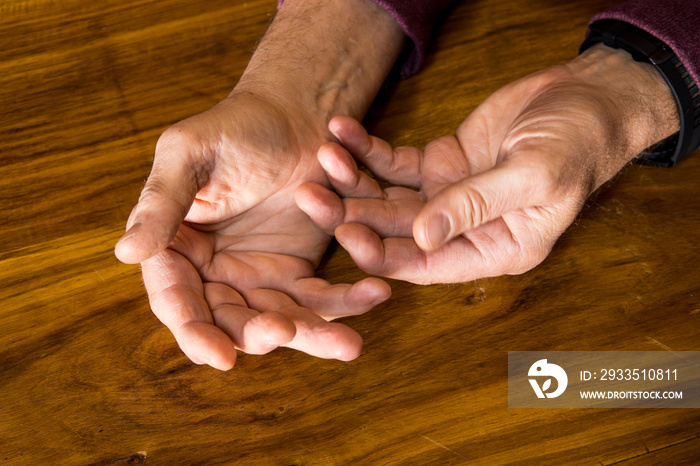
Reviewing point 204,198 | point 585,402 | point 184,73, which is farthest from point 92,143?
point 585,402

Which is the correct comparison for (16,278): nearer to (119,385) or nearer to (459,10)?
(119,385)

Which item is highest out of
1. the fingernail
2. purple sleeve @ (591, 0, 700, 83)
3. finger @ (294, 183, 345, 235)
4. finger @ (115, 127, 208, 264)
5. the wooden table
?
purple sleeve @ (591, 0, 700, 83)

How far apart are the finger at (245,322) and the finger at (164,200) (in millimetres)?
108

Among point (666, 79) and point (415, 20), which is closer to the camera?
point (666, 79)

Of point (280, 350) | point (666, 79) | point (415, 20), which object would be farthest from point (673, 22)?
point (280, 350)

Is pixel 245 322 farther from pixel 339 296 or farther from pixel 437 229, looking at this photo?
pixel 437 229

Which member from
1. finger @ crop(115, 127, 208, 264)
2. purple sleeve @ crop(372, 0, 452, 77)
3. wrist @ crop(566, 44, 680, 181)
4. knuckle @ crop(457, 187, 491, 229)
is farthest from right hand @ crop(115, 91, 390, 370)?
wrist @ crop(566, 44, 680, 181)

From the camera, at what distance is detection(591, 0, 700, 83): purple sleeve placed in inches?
32.3

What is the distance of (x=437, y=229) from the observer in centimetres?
64

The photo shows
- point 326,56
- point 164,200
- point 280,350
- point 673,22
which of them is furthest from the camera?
point 326,56

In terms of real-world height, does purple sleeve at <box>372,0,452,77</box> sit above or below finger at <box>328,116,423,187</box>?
above

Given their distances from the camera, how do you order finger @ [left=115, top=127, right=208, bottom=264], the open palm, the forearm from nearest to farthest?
1. finger @ [left=115, top=127, right=208, bottom=264]
2. the open palm
3. the forearm

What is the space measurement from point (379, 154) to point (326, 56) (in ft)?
0.73

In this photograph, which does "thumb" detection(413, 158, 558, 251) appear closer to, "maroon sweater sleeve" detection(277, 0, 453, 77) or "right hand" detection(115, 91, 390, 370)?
"right hand" detection(115, 91, 390, 370)
